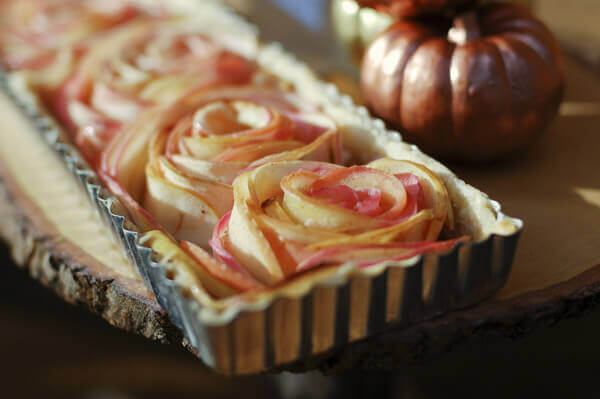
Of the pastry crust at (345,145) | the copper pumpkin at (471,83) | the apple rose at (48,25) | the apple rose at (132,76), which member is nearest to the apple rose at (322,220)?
the pastry crust at (345,145)

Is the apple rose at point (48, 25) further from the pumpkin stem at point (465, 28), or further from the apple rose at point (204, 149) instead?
the pumpkin stem at point (465, 28)

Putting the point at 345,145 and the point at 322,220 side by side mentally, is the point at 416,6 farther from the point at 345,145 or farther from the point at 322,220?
the point at 322,220

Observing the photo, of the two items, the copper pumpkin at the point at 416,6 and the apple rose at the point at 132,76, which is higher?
the copper pumpkin at the point at 416,6

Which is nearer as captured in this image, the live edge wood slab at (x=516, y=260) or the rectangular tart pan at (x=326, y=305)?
the rectangular tart pan at (x=326, y=305)

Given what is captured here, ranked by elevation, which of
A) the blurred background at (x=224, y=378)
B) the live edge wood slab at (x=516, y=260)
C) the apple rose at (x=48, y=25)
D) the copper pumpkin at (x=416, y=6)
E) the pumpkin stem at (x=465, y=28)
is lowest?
the blurred background at (x=224, y=378)

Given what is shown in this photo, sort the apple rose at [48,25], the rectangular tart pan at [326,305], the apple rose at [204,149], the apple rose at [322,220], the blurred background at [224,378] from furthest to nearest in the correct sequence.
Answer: the blurred background at [224,378] < the apple rose at [48,25] < the apple rose at [204,149] < the apple rose at [322,220] < the rectangular tart pan at [326,305]

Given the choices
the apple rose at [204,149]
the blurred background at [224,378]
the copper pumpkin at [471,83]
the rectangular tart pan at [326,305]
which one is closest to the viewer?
the rectangular tart pan at [326,305]

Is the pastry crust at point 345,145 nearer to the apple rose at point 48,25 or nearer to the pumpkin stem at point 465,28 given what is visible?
the apple rose at point 48,25

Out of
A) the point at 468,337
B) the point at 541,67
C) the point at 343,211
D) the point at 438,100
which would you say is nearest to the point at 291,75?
the point at 438,100
